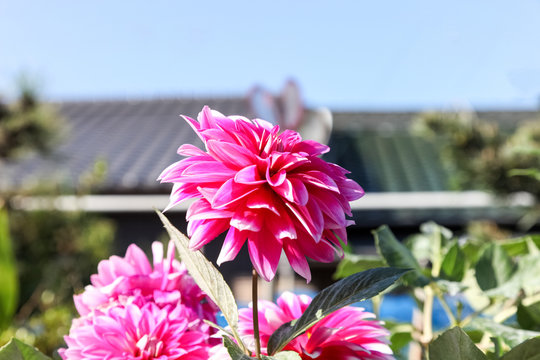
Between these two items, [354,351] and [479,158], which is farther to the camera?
[479,158]

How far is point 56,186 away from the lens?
288cm

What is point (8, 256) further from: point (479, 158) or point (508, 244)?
point (479, 158)

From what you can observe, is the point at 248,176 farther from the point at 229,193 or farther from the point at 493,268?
the point at 493,268

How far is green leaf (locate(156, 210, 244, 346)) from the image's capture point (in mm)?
289

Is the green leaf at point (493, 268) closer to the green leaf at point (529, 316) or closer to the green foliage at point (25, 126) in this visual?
the green leaf at point (529, 316)

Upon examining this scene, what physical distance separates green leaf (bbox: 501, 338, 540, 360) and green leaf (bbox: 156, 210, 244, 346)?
0.55 ft

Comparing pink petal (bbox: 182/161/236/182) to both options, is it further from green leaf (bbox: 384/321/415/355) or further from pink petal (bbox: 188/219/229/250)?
green leaf (bbox: 384/321/415/355)

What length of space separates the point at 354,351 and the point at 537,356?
0.36 feet

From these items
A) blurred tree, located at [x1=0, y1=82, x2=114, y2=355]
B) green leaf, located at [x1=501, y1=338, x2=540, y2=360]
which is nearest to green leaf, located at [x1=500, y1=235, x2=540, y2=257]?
green leaf, located at [x1=501, y1=338, x2=540, y2=360]

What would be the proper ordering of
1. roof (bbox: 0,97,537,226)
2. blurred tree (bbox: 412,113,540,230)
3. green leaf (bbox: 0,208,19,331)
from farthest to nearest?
1. roof (bbox: 0,97,537,226)
2. blurred tree (bbox: 412,113,540,230)
3. green leaf (bbox: 0,208,19,331)

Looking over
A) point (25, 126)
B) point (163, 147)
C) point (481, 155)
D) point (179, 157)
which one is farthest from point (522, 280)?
point (163, 147)

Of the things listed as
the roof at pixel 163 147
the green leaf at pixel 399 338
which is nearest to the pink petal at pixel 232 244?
the green leaf at pixel 399 338

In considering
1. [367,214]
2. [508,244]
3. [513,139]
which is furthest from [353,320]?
[367,214]

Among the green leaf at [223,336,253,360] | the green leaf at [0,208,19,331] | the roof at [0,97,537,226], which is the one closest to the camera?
the green leaf at [223,336,253,360]
